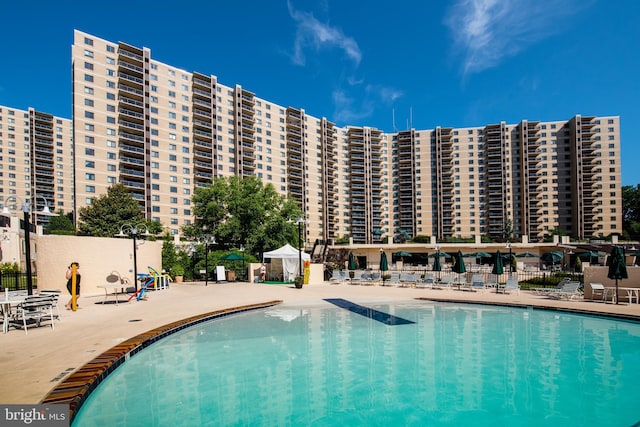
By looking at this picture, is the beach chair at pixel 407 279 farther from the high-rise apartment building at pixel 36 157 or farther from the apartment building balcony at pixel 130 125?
the high-rise apartment building at pixel 36 157

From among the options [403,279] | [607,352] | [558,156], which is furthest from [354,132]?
[607,352]

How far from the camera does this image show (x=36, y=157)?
84.6m

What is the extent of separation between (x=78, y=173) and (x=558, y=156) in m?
102

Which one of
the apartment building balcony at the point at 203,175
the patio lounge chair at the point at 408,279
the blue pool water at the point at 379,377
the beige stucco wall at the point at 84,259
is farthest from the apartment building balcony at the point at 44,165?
the blue pool water at the point at 379,377

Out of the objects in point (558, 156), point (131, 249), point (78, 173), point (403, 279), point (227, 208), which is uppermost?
point (558, 156)

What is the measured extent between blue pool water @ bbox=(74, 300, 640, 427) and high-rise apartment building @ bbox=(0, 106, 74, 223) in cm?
9041

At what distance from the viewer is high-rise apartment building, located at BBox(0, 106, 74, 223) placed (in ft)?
265

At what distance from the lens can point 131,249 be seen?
2133cm

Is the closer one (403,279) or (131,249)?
(131,249)

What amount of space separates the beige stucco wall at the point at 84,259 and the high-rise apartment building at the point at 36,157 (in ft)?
246

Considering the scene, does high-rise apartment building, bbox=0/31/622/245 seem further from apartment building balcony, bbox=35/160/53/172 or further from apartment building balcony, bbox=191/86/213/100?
apartment building balcony, bbox=35/160/53/172

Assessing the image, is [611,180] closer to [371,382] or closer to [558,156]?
[558,156]

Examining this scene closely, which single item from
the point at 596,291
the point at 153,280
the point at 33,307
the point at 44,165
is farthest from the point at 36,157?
the point at 596,291

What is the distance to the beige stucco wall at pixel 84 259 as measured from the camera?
17688 millimetres
